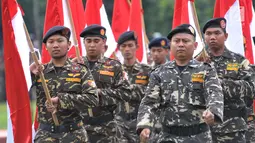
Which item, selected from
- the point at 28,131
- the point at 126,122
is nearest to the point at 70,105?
the point at 28,131

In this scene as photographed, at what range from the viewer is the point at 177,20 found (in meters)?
14.0

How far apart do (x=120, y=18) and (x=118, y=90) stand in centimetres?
499

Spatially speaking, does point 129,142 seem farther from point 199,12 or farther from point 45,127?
point 199,12

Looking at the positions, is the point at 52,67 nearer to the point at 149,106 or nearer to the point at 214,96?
the point at 149,106

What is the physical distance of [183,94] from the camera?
9.05 m

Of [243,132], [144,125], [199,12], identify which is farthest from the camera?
[199,12]

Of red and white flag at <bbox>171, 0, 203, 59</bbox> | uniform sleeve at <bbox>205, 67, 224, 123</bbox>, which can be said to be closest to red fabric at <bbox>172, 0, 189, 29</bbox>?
red and white flag at <bbox>171, 0, 203, 59</bbox>

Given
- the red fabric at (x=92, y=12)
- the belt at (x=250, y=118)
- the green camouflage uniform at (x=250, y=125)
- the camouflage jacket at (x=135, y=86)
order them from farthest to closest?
the red fabric at (x=92, y=12) < the camouflage jacket at (x=135, y=86) < the belt at (x=250, y=118) < the green camouflage uniform at (x=250, y=125)

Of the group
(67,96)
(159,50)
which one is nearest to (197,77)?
(67,96)

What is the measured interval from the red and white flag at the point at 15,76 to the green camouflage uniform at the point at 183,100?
2111 millimetres

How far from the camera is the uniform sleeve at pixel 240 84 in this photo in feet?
35.7

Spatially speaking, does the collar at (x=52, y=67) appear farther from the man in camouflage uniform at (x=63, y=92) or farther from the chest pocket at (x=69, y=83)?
the chest pocket at (x=69, y=83)

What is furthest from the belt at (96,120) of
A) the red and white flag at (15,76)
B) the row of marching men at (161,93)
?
the red and white flag at (15,76)

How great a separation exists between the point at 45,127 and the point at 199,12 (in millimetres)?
32849
